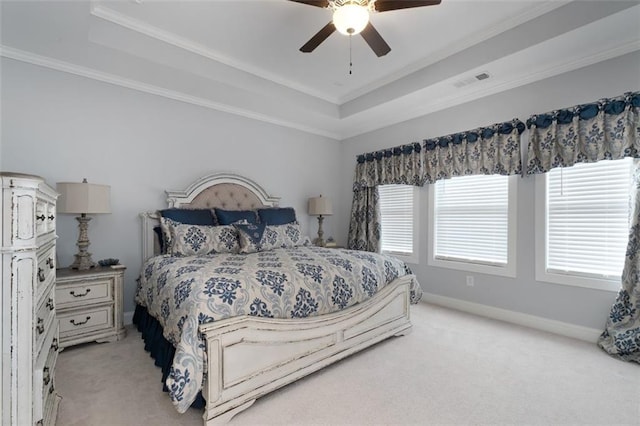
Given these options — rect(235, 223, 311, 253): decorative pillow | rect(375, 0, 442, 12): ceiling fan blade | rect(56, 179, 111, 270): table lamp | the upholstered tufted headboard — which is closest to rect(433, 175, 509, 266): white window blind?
rect(235, 223, 311, 253): decorative pillow

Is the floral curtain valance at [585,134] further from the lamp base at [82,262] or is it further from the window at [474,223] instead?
the lamp base at [82,262]

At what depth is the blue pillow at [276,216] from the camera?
3.84m

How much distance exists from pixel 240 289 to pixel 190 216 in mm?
1818

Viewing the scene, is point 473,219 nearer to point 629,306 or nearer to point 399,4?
point 629,306

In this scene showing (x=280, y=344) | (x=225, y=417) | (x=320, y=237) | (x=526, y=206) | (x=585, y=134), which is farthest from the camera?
(x=320, y=237)

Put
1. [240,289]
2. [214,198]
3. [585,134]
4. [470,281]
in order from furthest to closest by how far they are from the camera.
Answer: [214,198]
[470,281]
[585,134]
[240,289]

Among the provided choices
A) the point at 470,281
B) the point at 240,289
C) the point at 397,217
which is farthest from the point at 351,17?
the point at 470,281

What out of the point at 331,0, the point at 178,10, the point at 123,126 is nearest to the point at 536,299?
the point at 331,0

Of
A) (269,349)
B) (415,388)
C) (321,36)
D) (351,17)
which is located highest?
(321,36)

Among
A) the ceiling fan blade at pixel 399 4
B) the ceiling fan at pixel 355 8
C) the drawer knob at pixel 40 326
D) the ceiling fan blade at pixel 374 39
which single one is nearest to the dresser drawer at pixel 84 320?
the drawer knob at pixel 40 326

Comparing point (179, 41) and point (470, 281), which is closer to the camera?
point (179, 41)

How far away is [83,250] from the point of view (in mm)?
2789

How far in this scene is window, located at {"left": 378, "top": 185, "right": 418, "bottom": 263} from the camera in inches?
168

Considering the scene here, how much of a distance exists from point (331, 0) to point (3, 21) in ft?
8.33
